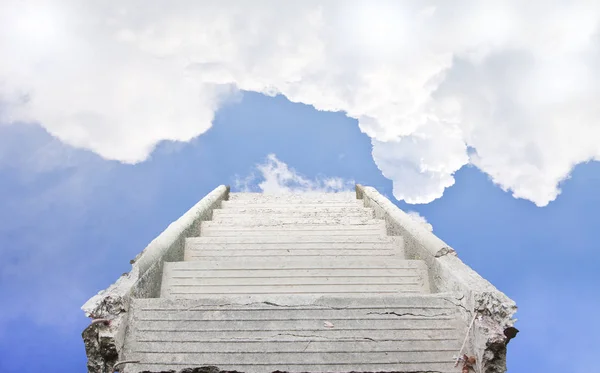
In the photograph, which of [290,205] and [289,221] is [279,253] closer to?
[289,221]

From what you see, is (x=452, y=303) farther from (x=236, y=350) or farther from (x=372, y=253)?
(x=372, y=253)

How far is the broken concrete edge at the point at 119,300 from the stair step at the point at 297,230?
1.02 meters

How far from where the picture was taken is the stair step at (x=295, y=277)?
330 cm

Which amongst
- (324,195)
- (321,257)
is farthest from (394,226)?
(324,195)

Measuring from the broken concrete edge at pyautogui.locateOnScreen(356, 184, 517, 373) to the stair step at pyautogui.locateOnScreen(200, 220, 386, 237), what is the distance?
1040 millimetres

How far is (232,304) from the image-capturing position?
2506mm

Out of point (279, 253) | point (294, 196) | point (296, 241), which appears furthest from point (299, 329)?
point (294, 196)

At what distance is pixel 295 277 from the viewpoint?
3420 millimetres

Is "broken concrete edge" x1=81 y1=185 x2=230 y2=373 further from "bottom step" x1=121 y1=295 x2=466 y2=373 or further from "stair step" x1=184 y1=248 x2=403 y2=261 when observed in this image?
"stair step" x1=184 y1=248 x2=403 y2=261

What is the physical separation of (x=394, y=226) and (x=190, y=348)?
2.87 meters

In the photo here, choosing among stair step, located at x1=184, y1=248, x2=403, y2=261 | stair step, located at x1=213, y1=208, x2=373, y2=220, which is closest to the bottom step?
stair step, located at x1=184, y1=248, x2=403, y2=261

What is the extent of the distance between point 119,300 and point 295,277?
1.33 m

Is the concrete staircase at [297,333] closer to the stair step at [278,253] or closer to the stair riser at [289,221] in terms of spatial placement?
the stair step at [278,253]

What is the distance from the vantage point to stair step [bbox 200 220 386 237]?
4.73m
